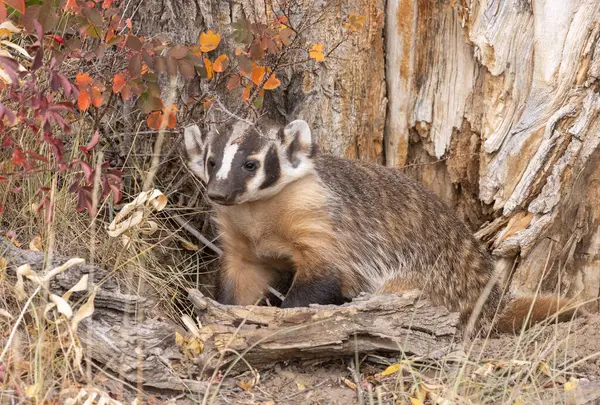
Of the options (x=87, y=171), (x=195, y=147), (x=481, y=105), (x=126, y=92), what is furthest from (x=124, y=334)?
(x=481, y=105)

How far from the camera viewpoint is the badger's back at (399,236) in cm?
465

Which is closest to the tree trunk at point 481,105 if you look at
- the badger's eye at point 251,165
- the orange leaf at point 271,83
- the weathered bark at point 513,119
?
the weathered bark at point 513,119

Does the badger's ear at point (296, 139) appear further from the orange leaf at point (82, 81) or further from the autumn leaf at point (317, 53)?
the orange leaf at point (82, 81)

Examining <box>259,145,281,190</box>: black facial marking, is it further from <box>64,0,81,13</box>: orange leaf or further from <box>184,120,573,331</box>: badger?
<box>64,0,81,13</box>: orange leaf

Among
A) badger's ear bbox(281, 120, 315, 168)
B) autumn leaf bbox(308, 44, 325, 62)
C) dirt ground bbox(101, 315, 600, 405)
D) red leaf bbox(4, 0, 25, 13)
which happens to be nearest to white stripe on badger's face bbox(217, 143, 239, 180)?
badger's ear bbox(281, 120, 315, 168)

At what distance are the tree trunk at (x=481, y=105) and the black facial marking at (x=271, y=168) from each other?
0.79 meters

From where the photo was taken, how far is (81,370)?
128 inches

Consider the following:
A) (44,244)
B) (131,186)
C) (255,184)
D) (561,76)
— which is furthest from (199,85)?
(561,76)

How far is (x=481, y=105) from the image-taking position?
4.96 metres

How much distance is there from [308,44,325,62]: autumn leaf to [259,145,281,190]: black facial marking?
21.6 inches

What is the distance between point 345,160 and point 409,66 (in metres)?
0.70

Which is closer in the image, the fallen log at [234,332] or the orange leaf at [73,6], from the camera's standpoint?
the fallen log at [234,332]

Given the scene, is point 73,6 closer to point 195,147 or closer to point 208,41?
point 208,41

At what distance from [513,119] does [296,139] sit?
124 centimetres
